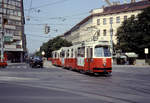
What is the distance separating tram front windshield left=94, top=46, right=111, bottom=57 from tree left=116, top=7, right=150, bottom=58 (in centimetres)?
3261

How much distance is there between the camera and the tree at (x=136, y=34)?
167 feet

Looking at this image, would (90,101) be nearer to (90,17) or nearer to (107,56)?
(107,56)

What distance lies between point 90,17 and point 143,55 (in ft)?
76.7

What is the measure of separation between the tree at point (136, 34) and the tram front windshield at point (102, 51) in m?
32.6

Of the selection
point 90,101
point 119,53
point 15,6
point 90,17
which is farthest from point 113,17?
point 90,101

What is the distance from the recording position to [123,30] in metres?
54.4

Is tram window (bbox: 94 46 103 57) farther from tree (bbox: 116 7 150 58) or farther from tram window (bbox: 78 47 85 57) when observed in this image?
tree (bbox: 116 7 150 58)

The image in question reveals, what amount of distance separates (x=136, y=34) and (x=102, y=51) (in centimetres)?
3406

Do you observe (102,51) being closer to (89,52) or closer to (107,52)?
(107,52)

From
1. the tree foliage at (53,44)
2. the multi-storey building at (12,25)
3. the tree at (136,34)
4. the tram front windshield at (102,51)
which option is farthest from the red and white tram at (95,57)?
the tree foliage at (53,44)

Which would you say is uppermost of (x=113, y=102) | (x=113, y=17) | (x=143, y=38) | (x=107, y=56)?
(x=113, y=17)

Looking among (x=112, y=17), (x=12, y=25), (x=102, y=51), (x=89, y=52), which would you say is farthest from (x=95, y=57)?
(x=112, y=17)

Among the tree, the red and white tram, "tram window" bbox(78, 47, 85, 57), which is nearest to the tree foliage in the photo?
the tree

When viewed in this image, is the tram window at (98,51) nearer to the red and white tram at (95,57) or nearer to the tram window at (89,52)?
the red and white tram at (95,57)
